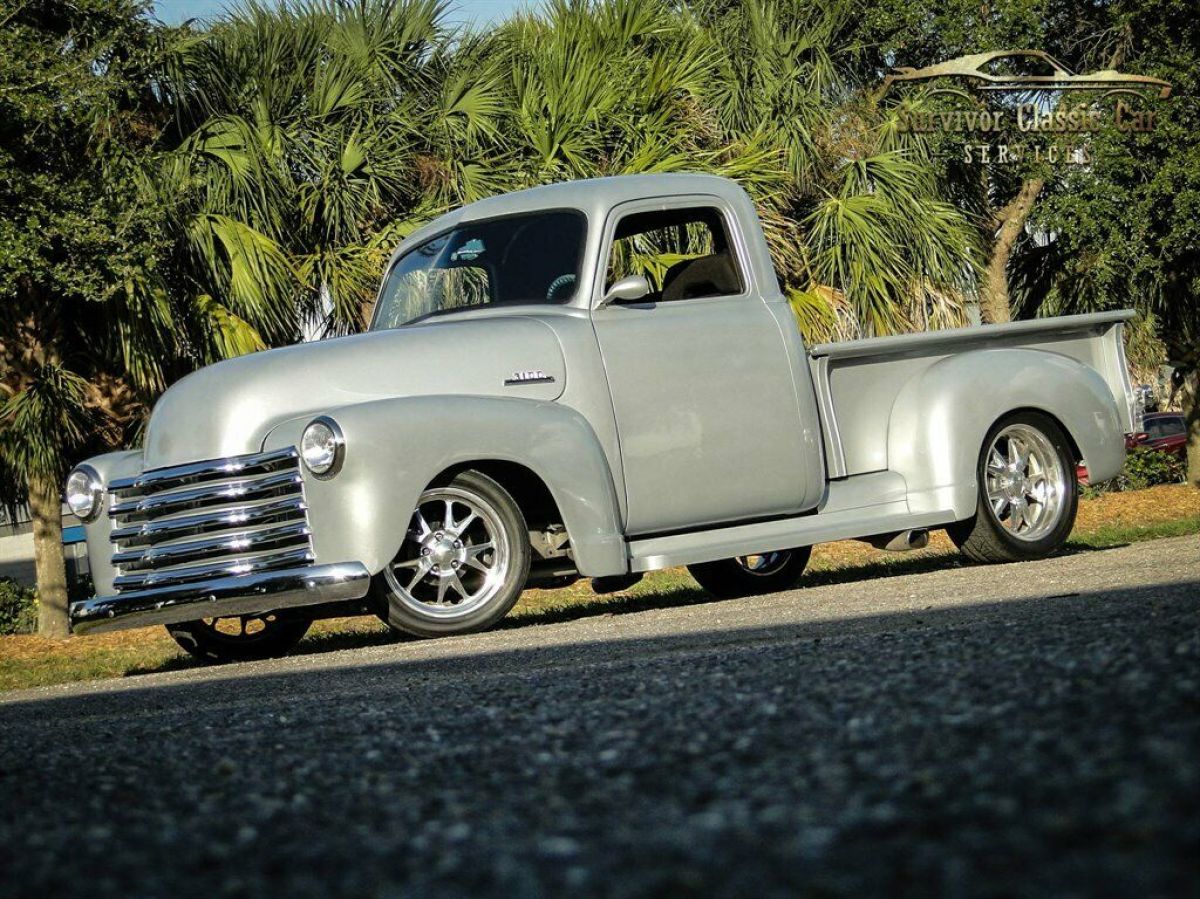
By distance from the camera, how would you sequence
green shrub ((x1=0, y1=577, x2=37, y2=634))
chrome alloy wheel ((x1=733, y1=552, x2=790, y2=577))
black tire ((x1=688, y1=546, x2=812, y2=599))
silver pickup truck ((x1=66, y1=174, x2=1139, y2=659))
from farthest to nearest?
green shrub ((x1=0, y1=577, x2=37, y2=634)), chrome alloy wheel ((x1=733, y1=552, x2=790, y2=577)), black tire ((x1=688, y1=546, x2=812, y2=599)), silver pickup truck ((x1=66, y1=174, x2=1139, y2=659))

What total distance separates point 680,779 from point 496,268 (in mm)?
5751

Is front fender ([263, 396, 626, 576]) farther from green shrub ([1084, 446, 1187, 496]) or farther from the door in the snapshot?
green shrub ([1084, 446, 1187, 496])

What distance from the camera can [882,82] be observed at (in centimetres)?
1770

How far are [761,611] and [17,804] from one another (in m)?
4.31

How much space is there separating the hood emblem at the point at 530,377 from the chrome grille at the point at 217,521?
1.14 meters

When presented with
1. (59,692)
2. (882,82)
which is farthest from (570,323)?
(882,82)

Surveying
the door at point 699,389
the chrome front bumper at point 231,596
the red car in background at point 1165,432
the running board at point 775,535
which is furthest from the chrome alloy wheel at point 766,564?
the red car in background at point 1165,432

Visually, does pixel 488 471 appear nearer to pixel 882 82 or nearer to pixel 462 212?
pixel 462 212

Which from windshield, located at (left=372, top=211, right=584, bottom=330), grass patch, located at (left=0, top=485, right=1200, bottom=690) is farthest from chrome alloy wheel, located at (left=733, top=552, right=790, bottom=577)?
windshield, located at (left=372, top=211, right=584, bottom=330)

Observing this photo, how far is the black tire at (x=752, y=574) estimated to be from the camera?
9.32m

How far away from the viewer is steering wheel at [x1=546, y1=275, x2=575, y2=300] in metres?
7.72

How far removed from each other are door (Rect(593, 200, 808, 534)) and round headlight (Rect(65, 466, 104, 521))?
2.47m

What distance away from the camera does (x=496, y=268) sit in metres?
7.95

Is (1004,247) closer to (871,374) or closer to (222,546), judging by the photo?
(871,374)
